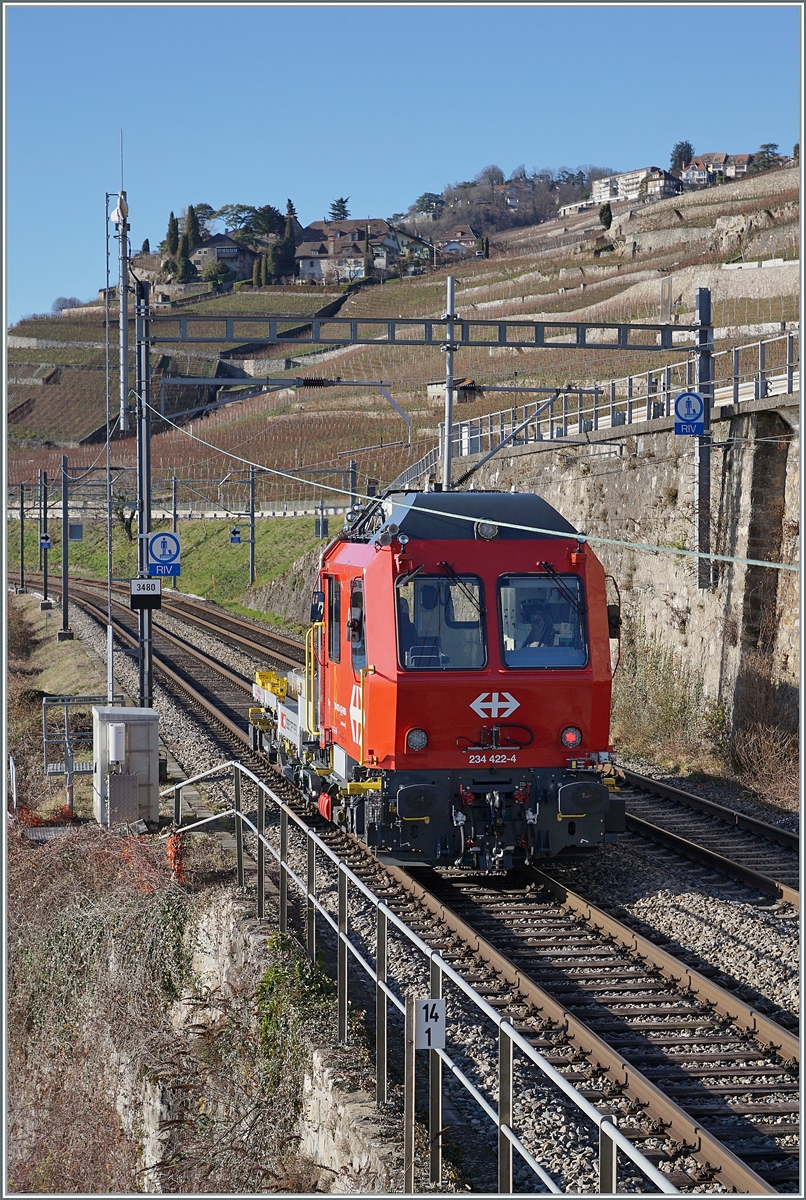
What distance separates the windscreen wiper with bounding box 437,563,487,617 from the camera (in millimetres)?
11531

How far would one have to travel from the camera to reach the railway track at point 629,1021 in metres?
6.57

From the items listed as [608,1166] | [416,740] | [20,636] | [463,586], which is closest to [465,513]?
[463,586]

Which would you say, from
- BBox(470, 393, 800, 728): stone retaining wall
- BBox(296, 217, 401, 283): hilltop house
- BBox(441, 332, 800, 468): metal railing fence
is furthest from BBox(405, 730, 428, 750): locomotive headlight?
BBox(296, 217, 401, 283): hilltop house

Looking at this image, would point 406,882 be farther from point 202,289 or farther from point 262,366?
point 202,289

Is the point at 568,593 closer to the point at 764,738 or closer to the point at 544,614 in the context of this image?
the point at 544,614

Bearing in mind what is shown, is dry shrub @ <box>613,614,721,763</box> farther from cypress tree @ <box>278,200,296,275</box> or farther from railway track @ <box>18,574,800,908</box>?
cypress tree @ <box>278,200,296,275</box>

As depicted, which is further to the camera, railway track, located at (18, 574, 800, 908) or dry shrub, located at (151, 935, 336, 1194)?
railway track, located at (18, 574, 800, 908)

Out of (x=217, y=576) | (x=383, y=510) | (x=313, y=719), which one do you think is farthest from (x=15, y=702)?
(x=217, y=576)

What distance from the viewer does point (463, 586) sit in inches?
456

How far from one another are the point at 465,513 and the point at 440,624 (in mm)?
1180

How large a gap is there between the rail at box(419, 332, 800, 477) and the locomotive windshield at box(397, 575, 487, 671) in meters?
8.04

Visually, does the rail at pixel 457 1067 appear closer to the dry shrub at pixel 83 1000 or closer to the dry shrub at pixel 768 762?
the dry shrub at pixel 83 1000

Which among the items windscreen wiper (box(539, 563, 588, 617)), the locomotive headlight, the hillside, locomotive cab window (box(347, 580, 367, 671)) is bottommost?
the locomotive headlight

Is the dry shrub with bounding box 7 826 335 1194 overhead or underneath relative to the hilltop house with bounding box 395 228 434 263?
underneath
